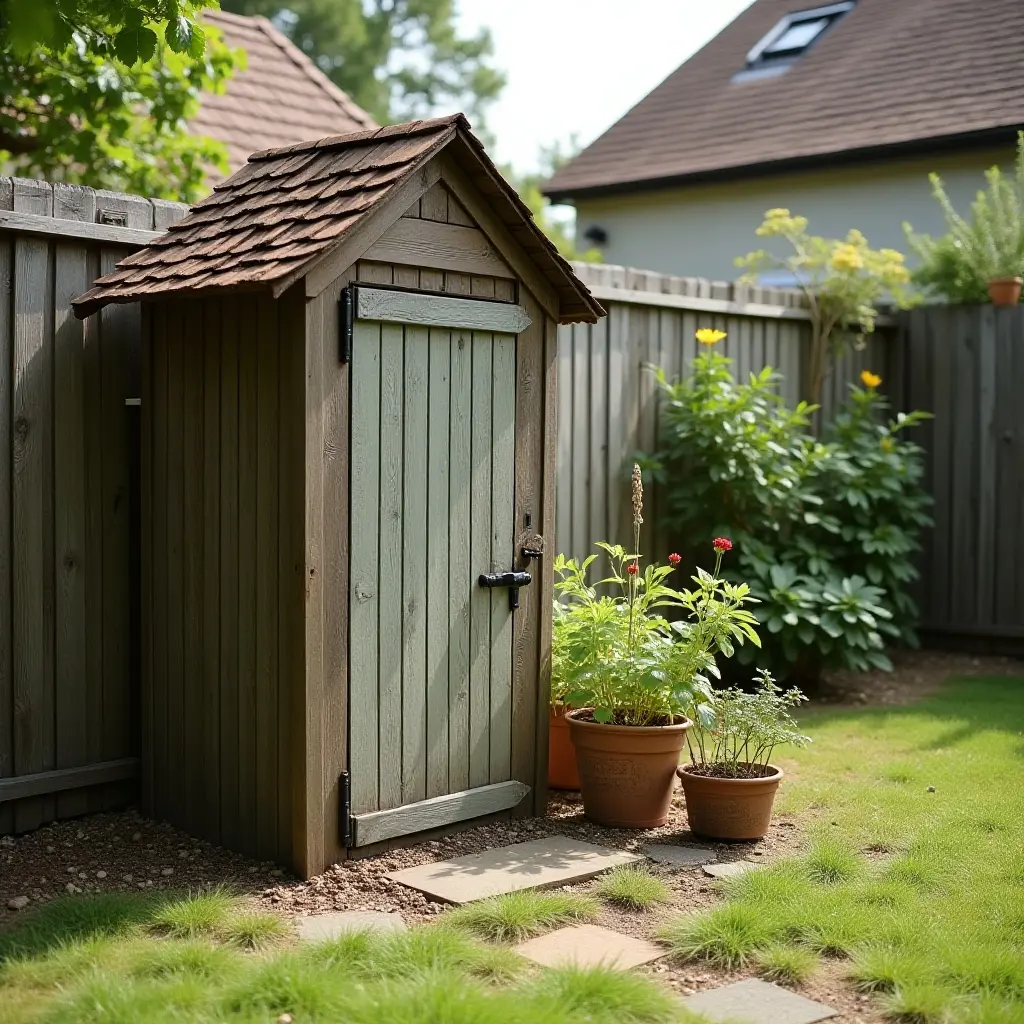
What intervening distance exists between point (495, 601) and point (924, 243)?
621 centimetres

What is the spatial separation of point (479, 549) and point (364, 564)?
58 centimetres

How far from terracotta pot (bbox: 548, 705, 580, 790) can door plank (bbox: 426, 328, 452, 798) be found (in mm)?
837

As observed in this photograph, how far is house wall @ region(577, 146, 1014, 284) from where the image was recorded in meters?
12.3

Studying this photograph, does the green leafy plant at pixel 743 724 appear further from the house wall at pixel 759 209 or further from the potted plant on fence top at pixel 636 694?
the house wall at pixel 759 209

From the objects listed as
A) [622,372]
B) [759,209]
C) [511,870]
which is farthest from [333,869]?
[759,209]

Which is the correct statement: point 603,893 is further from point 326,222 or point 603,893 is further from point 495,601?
point 326,222

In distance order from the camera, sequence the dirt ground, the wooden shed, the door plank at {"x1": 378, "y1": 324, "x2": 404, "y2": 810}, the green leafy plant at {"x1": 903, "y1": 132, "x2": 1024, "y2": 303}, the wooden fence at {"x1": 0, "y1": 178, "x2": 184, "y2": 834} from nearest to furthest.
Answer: the dirt ground, the wooden shed, the door plank at {"x1": 378, "y1": 324, "x2": 404, "y2": 810}, the wooden fence at {"x1": 0, "y1": 178, "x2": 184, "y2": 834}, the green leafy plant at {"x1": 903, "y1": 132, "x2": 1024, "y2": 303}

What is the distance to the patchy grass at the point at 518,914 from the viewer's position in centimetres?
392

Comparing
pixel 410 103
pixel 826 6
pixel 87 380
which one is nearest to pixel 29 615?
pixel 87 380

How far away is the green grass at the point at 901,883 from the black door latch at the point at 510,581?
1.33 m

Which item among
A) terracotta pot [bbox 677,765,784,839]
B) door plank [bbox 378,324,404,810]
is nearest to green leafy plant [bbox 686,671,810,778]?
terracotta pot [bbox 677,765,784,839]

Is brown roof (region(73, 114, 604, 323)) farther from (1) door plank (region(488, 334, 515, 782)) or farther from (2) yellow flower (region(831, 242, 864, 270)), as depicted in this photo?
(2) yellow flower (region(831, 242, 864, 270))

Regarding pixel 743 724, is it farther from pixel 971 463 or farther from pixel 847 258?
pixel 971 463

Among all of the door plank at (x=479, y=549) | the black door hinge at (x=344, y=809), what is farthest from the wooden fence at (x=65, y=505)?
the door plank at (x=479, y=549)
